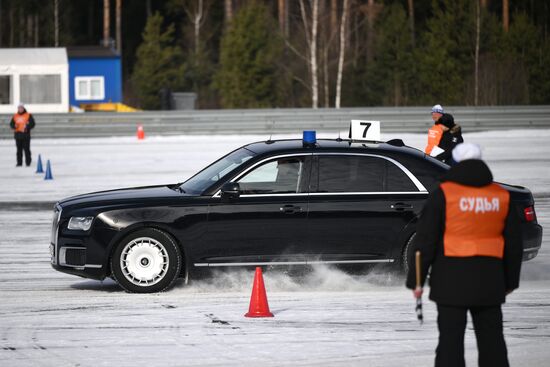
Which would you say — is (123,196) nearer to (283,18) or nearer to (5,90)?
(5,90)

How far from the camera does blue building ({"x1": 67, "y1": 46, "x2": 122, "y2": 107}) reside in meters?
54.7

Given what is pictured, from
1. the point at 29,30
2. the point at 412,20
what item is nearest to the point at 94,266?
the point at 412,20

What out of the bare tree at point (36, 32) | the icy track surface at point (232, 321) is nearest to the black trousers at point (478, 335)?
the icy track surface at point (232, 321)

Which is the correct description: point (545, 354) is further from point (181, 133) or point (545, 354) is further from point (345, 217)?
point (181, 133)

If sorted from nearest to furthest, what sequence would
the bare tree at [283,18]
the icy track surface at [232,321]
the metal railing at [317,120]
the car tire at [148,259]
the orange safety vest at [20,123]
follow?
the icy track surface at [232,321], the car tire at [148,259], the orange safety vest at [20,123], the metal railing at [317,120], the bare tree at [283,18]

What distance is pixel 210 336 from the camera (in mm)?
8586

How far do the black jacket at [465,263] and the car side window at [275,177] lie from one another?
4.47 metres

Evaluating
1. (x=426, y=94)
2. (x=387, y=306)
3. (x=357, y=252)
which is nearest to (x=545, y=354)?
(x=387, y=306)

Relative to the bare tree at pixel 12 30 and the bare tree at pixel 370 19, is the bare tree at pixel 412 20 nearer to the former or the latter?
the bare tree at pixel 370 19

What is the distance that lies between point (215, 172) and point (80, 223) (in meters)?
1.42

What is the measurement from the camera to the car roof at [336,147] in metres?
10.9

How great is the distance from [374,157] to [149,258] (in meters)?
2.35

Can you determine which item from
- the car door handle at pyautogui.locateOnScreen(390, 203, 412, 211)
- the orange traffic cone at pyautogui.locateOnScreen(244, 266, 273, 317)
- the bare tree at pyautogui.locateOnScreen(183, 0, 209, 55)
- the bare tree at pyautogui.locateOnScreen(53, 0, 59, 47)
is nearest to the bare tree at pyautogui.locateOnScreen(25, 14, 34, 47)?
the bare tree at pyautogui.locateOnScreen(53, 0, 59, 47)

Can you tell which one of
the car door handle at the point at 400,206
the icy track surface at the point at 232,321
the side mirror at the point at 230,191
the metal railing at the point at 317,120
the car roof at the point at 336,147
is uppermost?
the car roof at the point at 336,147
